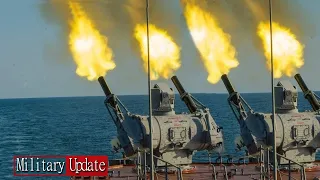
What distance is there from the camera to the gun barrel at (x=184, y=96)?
4959cm

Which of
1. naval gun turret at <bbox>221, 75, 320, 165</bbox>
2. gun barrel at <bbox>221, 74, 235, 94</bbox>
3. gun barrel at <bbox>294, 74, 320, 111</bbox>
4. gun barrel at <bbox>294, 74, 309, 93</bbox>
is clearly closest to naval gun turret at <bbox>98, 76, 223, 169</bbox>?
naval gun turret at <bbox>221, 75, 320, 165</bbox>

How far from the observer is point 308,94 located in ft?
170

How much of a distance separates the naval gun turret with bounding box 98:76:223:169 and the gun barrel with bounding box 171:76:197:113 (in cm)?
41

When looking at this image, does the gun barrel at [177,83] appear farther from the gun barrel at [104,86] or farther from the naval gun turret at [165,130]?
the gun barrel at [104,86]

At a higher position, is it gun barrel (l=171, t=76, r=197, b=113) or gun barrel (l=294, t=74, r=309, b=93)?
gun barrel (l=294, t=74, r=309, b=93)

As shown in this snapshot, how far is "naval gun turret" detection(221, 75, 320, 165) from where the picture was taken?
1827 inches

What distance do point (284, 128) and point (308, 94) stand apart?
6.48 metres

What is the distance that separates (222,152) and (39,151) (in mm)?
74184

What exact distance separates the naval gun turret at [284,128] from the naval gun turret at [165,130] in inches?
90.5

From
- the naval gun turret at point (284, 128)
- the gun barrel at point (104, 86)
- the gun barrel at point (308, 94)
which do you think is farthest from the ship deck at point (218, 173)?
the gun barrel at point (104, 86)

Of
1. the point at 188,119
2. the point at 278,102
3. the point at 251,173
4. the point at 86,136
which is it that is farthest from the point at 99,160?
the point at 86,136

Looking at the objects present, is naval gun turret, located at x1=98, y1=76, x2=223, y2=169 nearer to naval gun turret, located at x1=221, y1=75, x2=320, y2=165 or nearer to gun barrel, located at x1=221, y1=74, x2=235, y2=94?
naval gun turret, located at x1=221, y1=75, x2=320, y2=165

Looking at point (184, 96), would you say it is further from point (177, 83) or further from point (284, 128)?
point (284, 128)

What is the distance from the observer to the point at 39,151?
119 meters
